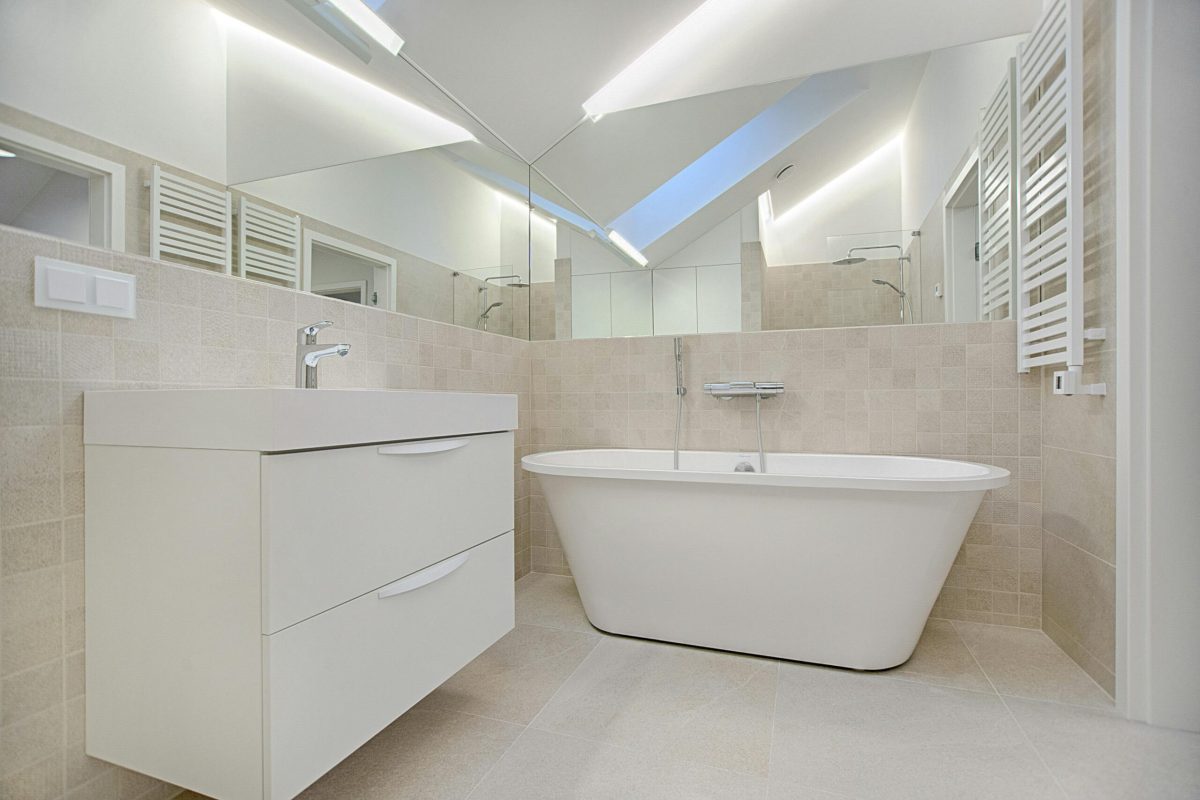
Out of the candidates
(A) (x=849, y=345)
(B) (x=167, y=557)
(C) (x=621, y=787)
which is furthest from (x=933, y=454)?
(B) (x=167, y=557)

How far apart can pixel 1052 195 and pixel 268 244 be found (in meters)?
2.51

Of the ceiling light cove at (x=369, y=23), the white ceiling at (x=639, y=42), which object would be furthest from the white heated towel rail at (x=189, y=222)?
the white ceiling at (x=639, y=42)

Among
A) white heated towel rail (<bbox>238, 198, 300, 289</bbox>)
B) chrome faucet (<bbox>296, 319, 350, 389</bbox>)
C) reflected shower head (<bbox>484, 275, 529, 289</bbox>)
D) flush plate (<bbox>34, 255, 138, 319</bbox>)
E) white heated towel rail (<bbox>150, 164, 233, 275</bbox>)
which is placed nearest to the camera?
flush plate (<bbox>34, 255, 138, 319</bbox>)

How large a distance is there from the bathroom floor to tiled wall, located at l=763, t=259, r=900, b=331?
137cm

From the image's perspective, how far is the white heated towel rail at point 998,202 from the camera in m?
2.28

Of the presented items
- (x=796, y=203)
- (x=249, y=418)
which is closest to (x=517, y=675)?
(x=249, y=418)

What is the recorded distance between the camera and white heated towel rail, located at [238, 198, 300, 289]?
5.13ft

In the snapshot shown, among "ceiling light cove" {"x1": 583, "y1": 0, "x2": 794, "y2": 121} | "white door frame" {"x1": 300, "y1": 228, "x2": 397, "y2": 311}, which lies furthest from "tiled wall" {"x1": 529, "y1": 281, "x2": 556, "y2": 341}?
"white door frame" {"x1": 300, "y1": 228, "x2": 397, "y2": 311}

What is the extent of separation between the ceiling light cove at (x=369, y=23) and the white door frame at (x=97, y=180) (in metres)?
0.99

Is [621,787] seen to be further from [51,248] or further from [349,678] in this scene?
[51,248]

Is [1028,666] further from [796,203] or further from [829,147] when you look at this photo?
[829,147]

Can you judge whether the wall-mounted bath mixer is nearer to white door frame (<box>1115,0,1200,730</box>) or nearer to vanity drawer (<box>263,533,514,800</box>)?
white door frame (<box>1115,0,1200,730</box>)

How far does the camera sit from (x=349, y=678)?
114 centimetres

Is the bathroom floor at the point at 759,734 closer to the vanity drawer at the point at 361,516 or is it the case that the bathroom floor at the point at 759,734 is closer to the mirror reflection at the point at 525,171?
the vanity drawer at the point at 361,516
